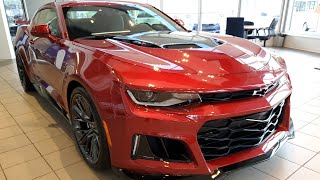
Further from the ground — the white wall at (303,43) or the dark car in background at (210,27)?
the dark car in background at (210,27)

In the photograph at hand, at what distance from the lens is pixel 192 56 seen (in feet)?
4.99

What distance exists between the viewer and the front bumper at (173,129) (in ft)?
4.05

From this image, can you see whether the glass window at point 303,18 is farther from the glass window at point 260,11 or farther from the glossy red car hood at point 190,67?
the glossy red car hood at point 190,67

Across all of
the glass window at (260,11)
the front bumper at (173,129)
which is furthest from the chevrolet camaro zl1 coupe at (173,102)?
the glass window at (260,11)

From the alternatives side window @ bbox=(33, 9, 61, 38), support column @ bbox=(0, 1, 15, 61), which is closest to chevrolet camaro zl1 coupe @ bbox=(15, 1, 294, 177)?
side window @ bbox=(33, 9, 61, 38)

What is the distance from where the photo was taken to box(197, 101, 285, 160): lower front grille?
1.32m

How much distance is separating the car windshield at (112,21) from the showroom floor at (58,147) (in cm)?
94

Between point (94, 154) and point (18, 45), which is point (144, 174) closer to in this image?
point (94, 154)

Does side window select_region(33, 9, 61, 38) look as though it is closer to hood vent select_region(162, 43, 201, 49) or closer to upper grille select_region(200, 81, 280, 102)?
hood vent select_region(162, 43, 201, 49)

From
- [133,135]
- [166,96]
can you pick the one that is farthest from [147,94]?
[133,135]

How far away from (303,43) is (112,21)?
6.60 metres

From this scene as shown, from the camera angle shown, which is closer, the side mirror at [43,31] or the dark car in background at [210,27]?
the side mirror at [43,31]

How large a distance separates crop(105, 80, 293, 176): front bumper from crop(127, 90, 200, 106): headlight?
3 centimetres

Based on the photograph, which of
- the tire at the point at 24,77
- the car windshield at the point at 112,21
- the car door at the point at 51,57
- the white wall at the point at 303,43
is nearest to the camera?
the car door at the point at 51,57
